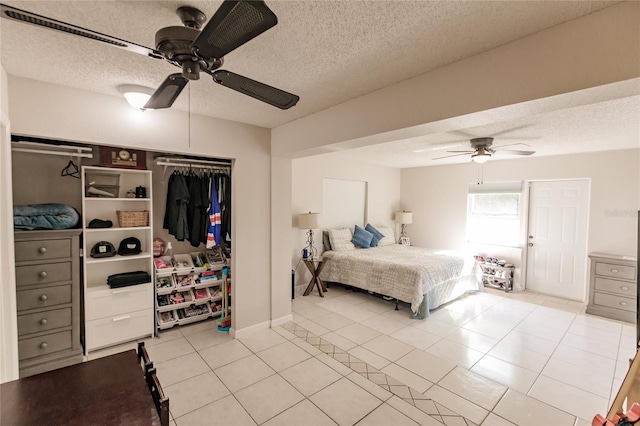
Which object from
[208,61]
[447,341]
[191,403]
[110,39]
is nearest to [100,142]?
[110,39]

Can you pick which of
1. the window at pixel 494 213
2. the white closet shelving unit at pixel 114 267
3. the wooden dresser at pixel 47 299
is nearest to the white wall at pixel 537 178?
the window at pixel 494 213

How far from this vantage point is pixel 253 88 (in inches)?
57.9

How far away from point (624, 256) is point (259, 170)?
17.2 ft

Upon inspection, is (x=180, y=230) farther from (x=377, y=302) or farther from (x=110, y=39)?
(x=377, y=302)

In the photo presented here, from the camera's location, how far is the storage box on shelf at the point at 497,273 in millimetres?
5217

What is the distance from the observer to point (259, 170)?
339cm

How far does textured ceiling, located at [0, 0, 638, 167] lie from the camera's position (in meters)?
1.30

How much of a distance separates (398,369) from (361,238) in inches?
119

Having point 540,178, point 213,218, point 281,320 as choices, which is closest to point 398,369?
point 281,320

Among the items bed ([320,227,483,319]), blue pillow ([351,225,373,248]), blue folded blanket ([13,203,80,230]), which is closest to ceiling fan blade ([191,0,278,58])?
blue folded blanket ([13,203,80,230])

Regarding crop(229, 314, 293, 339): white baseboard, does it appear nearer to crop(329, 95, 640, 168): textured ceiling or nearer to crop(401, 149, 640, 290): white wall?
crop(329, 95, 640, 168): textured ceiling

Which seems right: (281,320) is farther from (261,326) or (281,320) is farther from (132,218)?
(132,218)

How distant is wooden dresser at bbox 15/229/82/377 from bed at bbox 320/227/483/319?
10.9ft

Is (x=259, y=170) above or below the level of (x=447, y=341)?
above
